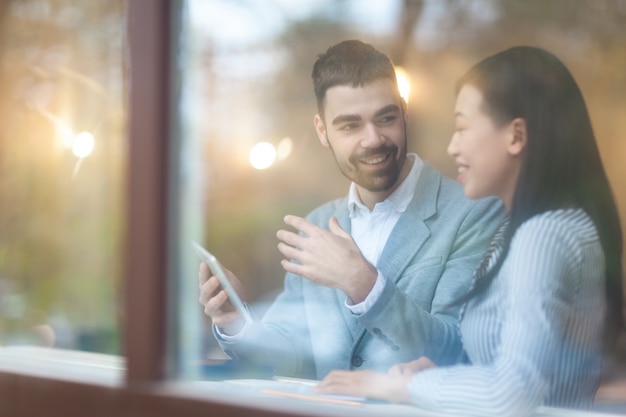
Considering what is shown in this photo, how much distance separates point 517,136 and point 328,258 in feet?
2.11

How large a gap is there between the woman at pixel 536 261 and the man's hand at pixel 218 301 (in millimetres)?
632

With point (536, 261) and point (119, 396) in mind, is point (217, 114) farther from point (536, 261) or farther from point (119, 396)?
point (536, 261)

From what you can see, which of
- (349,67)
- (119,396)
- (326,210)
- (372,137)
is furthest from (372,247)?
(119,396)

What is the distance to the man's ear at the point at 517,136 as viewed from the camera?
2.24 m

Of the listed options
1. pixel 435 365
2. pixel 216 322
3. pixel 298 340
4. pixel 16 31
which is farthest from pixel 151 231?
pixel 16 31

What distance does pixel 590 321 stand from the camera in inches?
86.0

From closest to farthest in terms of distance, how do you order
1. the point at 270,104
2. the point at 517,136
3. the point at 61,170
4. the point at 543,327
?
the point at 543,327, the point at 517,136, the point at 270,104, the point at 61,170

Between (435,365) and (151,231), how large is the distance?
892 mm

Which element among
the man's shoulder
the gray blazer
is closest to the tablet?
the gray blazer

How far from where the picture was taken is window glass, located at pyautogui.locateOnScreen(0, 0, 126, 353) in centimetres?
336

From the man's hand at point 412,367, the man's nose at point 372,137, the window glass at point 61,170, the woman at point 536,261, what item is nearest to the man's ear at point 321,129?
the man's nose at point 372,137

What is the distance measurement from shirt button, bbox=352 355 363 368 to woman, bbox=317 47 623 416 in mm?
187

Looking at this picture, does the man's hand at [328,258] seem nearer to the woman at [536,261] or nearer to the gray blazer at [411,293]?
the gray blazer at [411,293]

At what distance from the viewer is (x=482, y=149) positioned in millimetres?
2318
